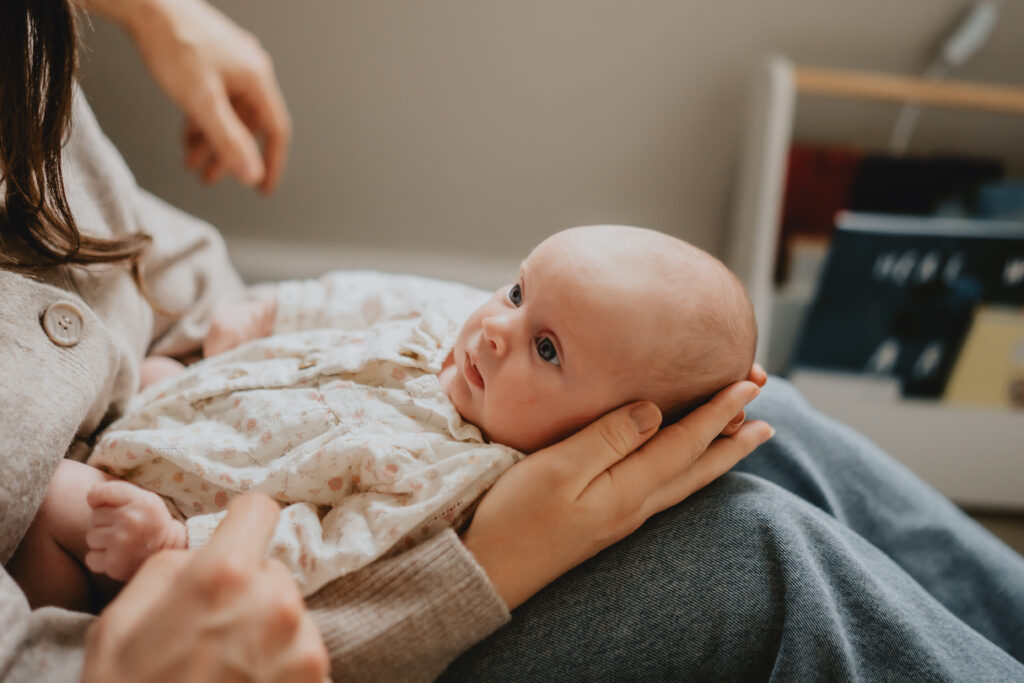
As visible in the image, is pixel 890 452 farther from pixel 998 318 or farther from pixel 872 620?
pixel 872 620

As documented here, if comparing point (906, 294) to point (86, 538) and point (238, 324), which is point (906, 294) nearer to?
point (238, 324)

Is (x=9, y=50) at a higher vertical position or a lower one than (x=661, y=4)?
lower

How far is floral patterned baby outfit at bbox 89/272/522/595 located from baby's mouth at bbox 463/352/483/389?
41mm

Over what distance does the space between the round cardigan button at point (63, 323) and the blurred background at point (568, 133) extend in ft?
3.54

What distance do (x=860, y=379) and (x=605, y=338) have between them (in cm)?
107

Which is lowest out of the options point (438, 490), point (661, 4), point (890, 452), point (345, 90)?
point (890, 452)

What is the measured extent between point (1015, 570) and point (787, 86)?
1.00 m

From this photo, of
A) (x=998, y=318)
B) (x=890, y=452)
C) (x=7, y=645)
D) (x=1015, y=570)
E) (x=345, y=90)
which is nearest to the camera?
(x=7, y=645)

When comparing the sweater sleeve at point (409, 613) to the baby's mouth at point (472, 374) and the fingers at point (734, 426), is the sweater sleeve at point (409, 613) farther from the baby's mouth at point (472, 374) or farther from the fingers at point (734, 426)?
the fingers at point (734, 426)

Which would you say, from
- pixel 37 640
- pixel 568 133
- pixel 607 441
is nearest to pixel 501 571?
pixel 607 441

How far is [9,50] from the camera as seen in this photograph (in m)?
0.63

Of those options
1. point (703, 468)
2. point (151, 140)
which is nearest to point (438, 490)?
point (703, 468)

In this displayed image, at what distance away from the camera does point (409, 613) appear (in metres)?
0.59

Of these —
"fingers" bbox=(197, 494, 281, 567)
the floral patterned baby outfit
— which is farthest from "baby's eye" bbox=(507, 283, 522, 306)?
"fingers" bbox=(197, 494, 281, 567)
